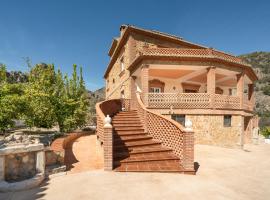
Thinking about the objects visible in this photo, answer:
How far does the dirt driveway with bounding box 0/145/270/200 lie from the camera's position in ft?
14.6

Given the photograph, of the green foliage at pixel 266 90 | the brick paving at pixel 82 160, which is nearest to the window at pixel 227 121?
the brick paving at pixel 82 160

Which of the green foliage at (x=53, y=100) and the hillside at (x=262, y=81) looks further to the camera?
the hillside at (x=262, y=81)

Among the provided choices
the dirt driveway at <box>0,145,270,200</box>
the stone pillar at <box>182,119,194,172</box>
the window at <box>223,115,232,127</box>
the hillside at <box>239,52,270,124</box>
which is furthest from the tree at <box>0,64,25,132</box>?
the hillside at <box>239,52,270,124</box>

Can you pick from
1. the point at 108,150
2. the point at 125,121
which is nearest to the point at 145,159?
the point at 108,150

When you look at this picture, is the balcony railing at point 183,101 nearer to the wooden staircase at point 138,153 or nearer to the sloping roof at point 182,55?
the sloping roof at point 182,55

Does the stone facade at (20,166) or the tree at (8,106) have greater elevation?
the tree at (8,106)

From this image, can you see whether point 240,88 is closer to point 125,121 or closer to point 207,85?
point 207,85

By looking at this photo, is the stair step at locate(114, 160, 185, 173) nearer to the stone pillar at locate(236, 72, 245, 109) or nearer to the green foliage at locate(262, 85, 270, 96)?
the stone pillar at locate(236, 72, 245, 109)

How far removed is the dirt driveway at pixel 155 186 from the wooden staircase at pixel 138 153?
491 millimetres

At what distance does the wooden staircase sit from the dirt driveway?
1.61ft

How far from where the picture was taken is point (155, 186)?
16.4 feet

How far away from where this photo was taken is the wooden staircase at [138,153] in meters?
6.41

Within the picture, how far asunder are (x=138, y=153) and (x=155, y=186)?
252cm

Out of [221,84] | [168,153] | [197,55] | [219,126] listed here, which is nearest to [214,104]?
[219,126]
